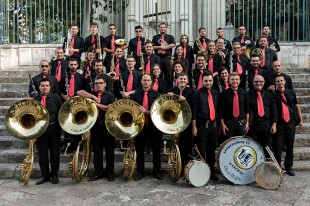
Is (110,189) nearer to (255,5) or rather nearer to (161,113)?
(161,113)

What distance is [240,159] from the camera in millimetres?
5559

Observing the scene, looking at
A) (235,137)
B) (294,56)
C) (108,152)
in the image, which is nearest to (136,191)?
(108,152)

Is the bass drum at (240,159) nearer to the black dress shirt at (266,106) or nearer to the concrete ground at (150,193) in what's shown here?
the concrete ground at (150,193)

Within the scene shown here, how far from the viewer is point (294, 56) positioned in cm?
1073

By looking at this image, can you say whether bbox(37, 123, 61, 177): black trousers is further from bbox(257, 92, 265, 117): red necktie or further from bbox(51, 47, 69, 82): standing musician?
bbox(257, 92, 265, 117): red necktie

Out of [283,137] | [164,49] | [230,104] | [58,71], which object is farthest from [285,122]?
[58,71]

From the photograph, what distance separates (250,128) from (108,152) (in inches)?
90.6

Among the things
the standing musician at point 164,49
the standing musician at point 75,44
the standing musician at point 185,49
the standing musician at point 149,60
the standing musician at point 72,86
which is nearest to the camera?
the standing musician at point 72,86

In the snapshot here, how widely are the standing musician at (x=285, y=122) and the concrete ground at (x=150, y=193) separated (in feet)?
1.15

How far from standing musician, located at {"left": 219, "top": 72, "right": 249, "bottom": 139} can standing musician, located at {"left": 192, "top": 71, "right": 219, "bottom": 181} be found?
137 mm

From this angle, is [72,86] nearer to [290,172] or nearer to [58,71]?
[58,71]

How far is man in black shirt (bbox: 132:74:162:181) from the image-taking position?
5969mm

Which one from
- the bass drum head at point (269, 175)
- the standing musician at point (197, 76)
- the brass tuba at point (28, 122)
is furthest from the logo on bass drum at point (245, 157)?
the brass tuba at point (28, 122)

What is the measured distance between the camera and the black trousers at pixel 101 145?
19.5 feet
